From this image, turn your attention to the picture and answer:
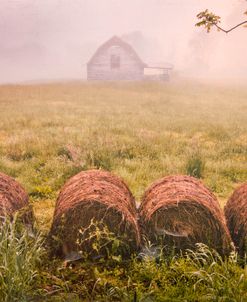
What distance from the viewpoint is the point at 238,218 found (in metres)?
5.75

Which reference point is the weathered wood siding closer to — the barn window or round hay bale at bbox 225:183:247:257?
the barn window

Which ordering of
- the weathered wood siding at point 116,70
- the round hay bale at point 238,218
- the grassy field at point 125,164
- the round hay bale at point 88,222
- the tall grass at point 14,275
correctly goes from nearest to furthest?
the tall grass at point 14,275
the grassy field at point 125,164
the round hay bale at point 88,222
the round hay bale at point 238,218
the weathered wood siding at point 116,70

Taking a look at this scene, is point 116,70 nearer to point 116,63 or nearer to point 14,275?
point 116,63

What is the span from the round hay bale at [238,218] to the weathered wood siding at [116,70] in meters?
49.8

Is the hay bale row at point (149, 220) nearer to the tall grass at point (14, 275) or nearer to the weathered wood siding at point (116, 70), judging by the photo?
the tall grass at point (14, 275)

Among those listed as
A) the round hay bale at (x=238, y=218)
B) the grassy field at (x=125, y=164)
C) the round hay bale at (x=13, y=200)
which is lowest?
the grassy field at (x=125, y=164)

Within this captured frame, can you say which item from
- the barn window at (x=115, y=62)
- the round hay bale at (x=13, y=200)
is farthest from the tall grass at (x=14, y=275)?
the barn window at (x=115, y=62)

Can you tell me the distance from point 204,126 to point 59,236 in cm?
1330

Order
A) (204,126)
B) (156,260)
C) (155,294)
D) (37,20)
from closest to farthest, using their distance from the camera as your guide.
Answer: (155,294) < (156,260) < (204,126) < (37,20)

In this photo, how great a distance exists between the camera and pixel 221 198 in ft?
28.6

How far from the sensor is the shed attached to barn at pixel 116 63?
179 ft

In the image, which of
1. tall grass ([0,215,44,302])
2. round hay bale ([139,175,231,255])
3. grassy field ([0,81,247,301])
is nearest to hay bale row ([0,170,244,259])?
round hay bale ([139,175,231,255])

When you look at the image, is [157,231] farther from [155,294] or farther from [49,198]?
[49,198]

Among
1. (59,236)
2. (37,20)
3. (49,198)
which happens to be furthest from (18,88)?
(37,20)
